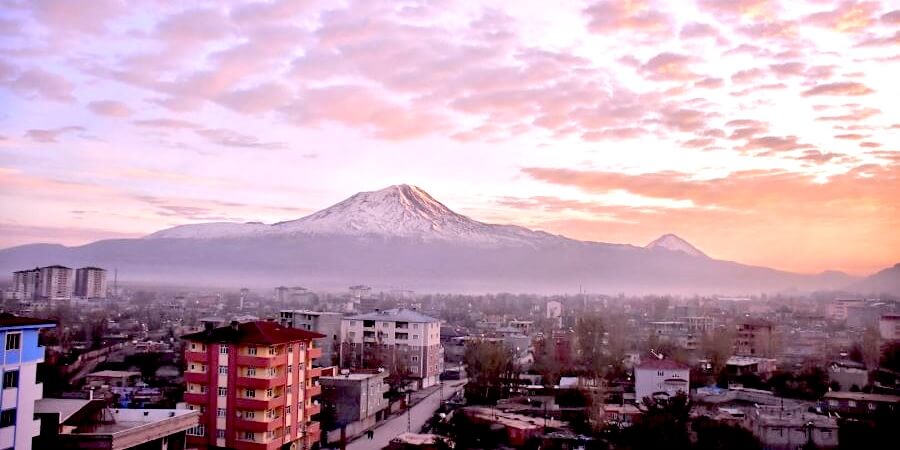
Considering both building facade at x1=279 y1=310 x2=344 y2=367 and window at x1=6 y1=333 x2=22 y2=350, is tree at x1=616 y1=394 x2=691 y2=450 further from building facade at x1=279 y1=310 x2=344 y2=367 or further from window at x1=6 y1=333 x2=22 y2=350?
building facade at x1=279 y1=310 x2=344 y2=367

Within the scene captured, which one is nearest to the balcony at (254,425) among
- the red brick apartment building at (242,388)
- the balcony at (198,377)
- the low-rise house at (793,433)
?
the red brick apartment building at (242,388)

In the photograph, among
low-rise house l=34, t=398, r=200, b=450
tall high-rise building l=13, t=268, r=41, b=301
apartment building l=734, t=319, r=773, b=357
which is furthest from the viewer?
tall high-rise building l=13, t=268, r=41, b=301

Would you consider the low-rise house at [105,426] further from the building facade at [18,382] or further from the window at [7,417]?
the window at [7,417]

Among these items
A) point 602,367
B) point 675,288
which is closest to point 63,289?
point 602,367

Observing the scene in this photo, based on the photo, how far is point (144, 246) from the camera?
70062 millimetres

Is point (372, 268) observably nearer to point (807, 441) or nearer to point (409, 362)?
point (409, 362)

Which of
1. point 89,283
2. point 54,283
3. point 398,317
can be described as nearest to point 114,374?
point 398,317

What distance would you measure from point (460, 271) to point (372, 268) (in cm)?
747

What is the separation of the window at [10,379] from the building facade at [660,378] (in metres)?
8.54

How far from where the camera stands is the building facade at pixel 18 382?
16.2 feet

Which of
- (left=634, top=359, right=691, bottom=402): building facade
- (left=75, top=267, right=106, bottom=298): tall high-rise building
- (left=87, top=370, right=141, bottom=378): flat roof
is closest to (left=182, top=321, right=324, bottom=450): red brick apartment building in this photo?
(left=634, top=359, right=691, bottom=402): building facade

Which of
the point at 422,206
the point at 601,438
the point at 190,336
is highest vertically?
the point at 422,206

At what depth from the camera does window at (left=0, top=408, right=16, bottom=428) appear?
4.93 m

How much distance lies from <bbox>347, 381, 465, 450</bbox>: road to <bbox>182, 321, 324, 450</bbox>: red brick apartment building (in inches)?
44.8
